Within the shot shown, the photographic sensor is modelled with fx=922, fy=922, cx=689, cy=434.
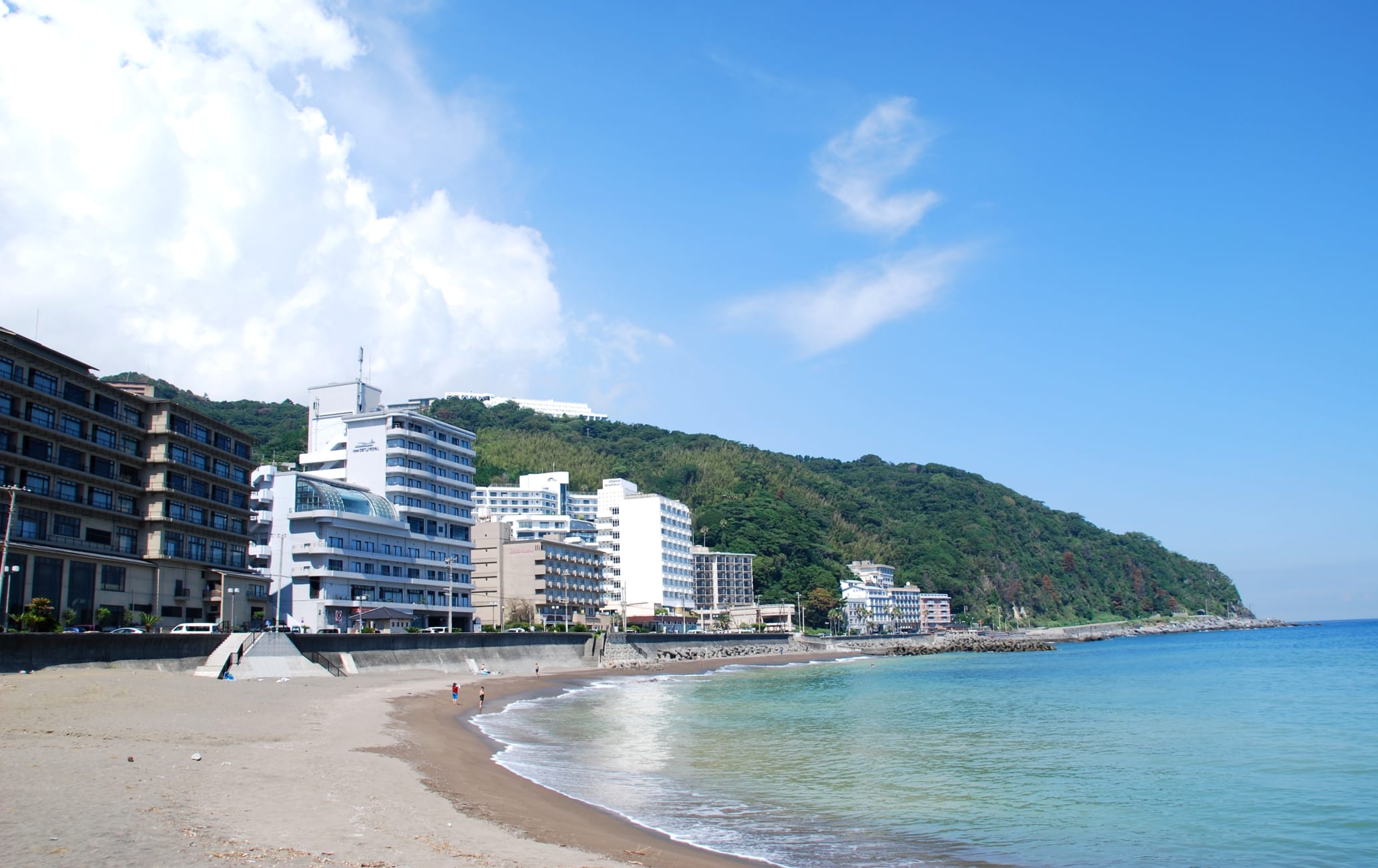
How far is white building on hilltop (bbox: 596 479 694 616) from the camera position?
143625 millimetres

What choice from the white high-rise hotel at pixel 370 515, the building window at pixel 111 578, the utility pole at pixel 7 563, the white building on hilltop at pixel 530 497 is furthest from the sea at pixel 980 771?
the white building on hilltop at pixel 530 497

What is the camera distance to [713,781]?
25.0m

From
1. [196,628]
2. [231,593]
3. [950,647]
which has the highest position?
[231,593]

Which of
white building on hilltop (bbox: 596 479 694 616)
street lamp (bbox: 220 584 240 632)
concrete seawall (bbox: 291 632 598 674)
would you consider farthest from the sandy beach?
white building on hilltop (bbox: 596 479 694 616)

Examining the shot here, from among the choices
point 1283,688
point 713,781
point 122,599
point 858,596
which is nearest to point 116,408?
point 122,599

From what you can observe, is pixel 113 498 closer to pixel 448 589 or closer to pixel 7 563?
pixel 7 563

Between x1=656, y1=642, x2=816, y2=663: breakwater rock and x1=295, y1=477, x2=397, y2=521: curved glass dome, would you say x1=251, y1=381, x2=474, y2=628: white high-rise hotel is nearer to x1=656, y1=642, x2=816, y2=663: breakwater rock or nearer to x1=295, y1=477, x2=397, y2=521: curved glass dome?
x1=295, y1=477, x2=397, y2=521: curved glass dome

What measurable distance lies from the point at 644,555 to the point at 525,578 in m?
38.5

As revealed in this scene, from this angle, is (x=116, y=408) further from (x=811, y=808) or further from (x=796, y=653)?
(x=796, y=653)

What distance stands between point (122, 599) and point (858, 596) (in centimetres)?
15775

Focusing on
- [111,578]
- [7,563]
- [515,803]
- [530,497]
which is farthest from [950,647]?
[515,803]

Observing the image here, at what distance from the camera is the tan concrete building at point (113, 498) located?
50.7 m

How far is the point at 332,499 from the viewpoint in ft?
253

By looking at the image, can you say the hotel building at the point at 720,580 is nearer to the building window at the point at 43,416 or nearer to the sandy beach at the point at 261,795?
the building window at the point at 43,416
